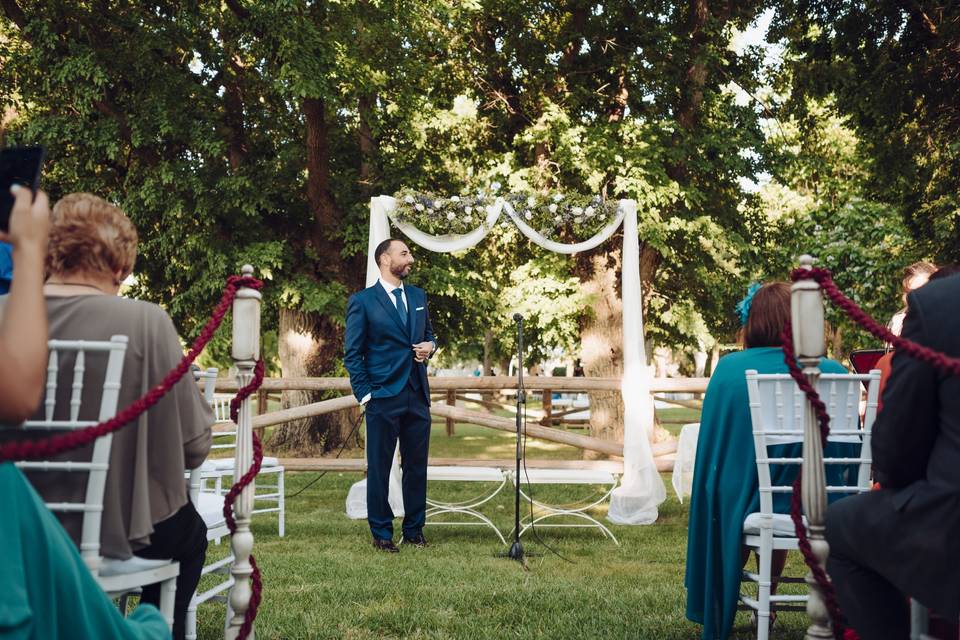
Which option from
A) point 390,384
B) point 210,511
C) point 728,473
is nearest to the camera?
point 210,511

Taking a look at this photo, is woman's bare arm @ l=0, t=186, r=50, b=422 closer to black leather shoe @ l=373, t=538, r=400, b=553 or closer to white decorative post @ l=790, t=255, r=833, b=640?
white decorative post @ l=790, t=255, r=833, b=640

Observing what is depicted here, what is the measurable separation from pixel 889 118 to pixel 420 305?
8034mm

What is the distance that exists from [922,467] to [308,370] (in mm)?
11933

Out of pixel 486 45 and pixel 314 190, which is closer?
pixel 314 190

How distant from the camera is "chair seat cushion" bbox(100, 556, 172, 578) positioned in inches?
104

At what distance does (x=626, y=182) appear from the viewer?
1263 cm

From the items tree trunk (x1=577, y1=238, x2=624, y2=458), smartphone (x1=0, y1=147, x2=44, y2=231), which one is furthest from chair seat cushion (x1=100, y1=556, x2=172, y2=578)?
tree trunk (x1=577, y1=238, x2=624, y2=458)

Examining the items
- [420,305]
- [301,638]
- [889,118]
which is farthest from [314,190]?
[301,638]

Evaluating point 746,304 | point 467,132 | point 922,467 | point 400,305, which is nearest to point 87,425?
point 922,467

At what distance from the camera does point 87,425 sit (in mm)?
2506

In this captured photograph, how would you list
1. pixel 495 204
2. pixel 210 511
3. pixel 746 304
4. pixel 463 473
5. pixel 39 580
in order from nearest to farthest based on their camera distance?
pixel 39 580 < pixel 210 511 < pixel 746 304 < pixel 463 473 < pixel 495 204

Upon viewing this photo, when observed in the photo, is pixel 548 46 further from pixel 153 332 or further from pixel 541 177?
pixel 153 332

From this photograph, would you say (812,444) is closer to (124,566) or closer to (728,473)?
(728,473)

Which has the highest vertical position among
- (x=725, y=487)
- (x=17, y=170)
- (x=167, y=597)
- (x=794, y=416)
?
(x=17, y=170)
